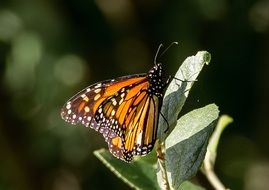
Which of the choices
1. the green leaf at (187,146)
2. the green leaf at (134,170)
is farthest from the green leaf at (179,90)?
the green leaf at (134,170)

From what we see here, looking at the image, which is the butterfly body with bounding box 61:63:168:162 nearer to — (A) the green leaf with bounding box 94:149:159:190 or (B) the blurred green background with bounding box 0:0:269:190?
(A) the green leaf with bounding box 94:149:159:190

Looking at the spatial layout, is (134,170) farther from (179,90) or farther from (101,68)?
(101,68)

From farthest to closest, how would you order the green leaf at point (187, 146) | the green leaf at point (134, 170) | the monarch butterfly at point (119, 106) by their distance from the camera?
1. the monarch butterfly at point (119, 106)
2. the green leaf at point (134, 170)
3. the green leaf at point (187, 146)

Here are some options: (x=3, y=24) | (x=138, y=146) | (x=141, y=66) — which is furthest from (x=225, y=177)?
(x=138, y=146)

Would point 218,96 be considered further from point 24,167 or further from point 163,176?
point 163,176

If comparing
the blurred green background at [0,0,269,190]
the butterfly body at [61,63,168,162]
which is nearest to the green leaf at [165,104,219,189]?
the butterfly body at [61,63,168,162]

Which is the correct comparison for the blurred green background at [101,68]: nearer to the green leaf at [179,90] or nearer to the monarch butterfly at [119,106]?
the monarch butterfly at [119,106]

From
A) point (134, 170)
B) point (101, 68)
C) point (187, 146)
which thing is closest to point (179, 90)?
point (187, 146)
